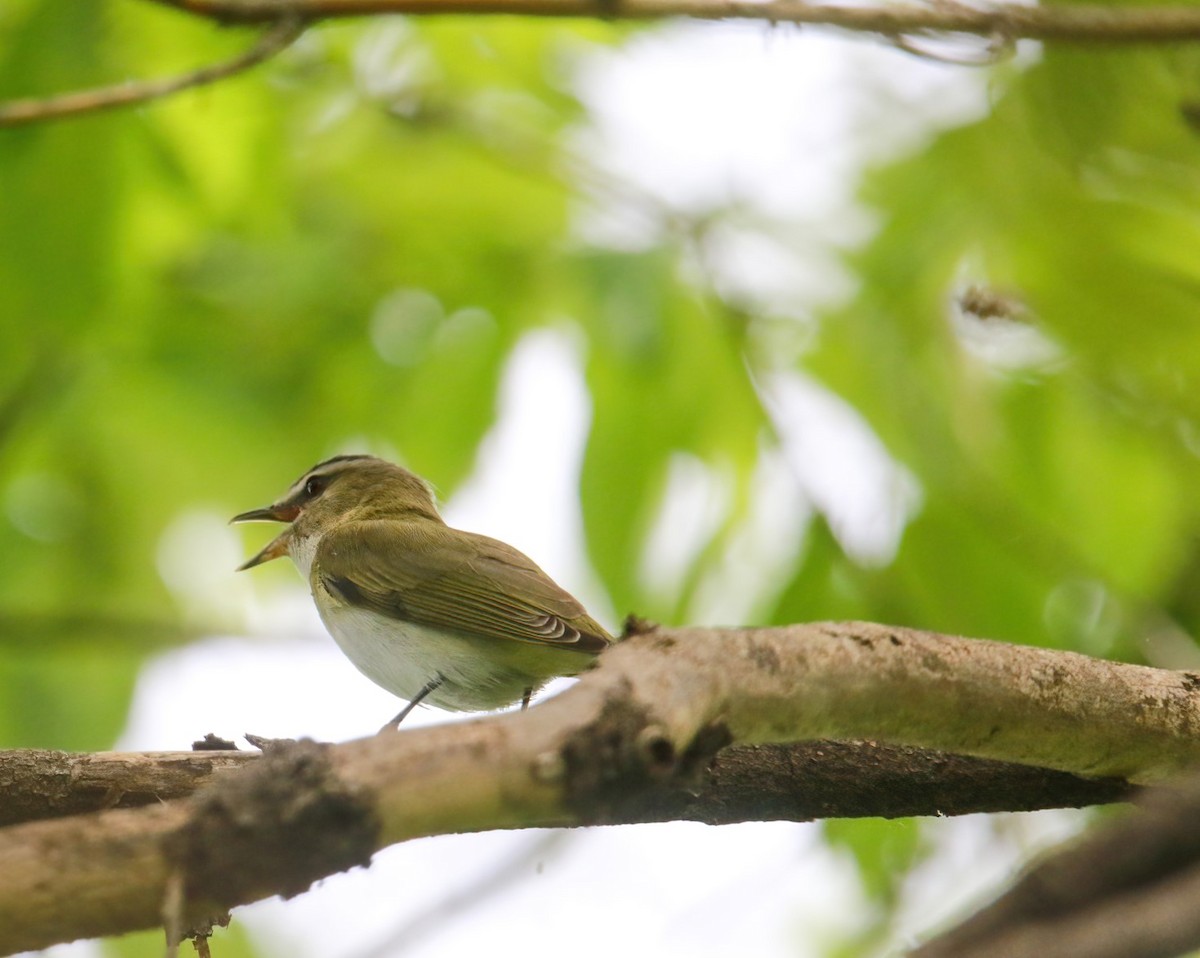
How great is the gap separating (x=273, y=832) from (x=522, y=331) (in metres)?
3.57

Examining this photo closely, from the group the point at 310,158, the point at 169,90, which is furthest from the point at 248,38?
the point at 169,90

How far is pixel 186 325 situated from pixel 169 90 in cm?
165

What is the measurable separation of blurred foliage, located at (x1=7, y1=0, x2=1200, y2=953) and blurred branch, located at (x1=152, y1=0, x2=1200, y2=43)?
0.44 meters

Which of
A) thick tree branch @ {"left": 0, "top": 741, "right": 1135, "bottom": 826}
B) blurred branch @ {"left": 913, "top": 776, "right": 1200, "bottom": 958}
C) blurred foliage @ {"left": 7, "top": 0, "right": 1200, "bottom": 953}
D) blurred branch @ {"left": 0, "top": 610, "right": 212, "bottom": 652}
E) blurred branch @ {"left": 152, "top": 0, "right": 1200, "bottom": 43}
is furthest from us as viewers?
blurred branch @ {"left": 0, "top": 610, "right": 212, "bottom": 652}

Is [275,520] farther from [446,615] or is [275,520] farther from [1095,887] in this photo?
[1095,887]

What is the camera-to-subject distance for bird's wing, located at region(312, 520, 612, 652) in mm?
4504

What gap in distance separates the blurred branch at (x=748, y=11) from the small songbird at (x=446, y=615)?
1.96 meters

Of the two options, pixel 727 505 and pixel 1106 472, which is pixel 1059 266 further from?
pixel 727 505

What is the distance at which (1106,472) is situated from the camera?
4.71 meters

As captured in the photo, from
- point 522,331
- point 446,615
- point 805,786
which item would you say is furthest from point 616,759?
point 522,331

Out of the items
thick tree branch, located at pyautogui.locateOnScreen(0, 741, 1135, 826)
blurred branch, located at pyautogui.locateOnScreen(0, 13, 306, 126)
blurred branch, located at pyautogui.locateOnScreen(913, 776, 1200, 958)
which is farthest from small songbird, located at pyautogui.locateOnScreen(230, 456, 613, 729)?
blurred branch, located at pyautogui.locateOnScreen(913, 776, 1200, 958)

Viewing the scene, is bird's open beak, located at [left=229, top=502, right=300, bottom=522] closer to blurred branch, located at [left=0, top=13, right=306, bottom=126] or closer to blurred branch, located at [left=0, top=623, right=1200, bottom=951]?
blurred branch, located at [left=0, top=13, right=306, bottom=126]

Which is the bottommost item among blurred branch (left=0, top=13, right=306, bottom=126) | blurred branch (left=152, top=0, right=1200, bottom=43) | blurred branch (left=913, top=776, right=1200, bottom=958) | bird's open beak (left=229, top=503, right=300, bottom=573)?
bird's open beak (left=229, top=503, right=300, bottom=573)

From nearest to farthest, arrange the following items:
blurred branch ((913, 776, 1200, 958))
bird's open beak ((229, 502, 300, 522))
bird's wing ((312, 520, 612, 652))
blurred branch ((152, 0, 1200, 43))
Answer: blurred branch ((913, 776, 1200, 958)) < blurred branch ((152, 0, 1200, 43)) < bird's wing ((312, 520, 612, 652)) < bird's open beak ((229, 502, 300, 522))
